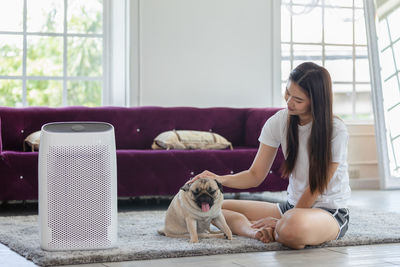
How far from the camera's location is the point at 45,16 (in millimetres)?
5359

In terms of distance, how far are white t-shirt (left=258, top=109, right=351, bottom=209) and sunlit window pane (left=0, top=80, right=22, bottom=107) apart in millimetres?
3017

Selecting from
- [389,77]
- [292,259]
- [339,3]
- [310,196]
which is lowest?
[292,259]

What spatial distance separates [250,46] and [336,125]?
3.06 metres

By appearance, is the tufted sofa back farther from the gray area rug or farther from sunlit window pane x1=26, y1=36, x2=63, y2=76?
the gray area rug

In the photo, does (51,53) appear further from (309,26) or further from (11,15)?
(309,26)

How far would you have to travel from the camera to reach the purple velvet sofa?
4031mm

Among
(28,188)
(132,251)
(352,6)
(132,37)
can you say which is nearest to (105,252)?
(132,251)

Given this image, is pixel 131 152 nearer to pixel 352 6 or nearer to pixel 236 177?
pixel 236 177

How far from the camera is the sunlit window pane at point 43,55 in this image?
17.4ft

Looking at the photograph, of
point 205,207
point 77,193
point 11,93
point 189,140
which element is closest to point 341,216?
point 205,207

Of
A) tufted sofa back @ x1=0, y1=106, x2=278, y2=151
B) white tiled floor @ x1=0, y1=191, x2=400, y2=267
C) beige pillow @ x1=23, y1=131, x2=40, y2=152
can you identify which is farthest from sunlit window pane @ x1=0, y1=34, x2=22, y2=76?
white tiled floor @ x1=0, y1=191, x2=400, y2=267

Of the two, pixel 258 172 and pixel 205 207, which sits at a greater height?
pixel 258 172

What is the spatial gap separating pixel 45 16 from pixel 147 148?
1.51 metres

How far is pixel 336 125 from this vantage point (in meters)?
2.73
